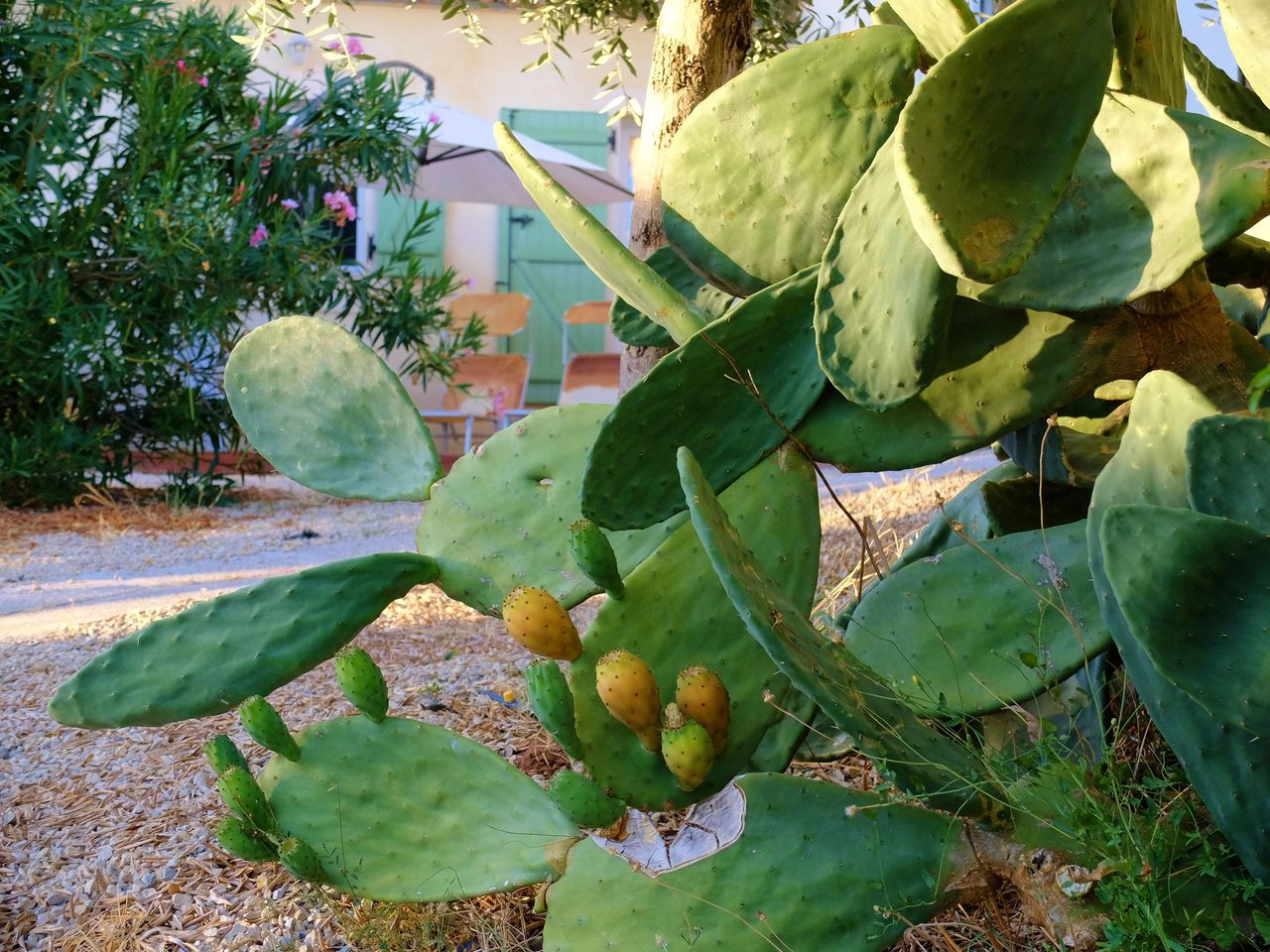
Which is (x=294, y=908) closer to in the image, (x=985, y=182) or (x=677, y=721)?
(x=677, y=721)

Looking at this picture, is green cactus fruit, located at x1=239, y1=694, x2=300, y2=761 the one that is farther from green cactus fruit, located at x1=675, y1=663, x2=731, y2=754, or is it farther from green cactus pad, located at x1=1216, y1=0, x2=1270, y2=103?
green cactus pad, located at x1=1216, y1=0, x2=1270, y2=103

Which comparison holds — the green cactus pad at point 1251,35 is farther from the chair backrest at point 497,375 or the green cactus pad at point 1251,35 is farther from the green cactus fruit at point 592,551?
the chair backrest at point 497,375

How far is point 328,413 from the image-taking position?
1.88m

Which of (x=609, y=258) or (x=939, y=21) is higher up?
(x=939, y=21)

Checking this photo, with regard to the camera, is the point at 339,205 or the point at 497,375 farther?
the point at 497,375

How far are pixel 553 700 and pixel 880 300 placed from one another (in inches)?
22.0

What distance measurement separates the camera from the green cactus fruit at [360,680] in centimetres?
146

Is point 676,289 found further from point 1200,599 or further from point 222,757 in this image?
point 1200,599

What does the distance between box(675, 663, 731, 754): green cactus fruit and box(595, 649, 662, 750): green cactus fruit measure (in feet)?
0.11

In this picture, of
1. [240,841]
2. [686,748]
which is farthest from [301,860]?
[686,748]

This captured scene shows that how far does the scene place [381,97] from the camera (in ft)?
22.0

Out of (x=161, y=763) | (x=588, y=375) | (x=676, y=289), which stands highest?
(x=676, y=289)

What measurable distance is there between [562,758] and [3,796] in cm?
95

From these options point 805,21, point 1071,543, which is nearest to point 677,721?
point 1071,543
